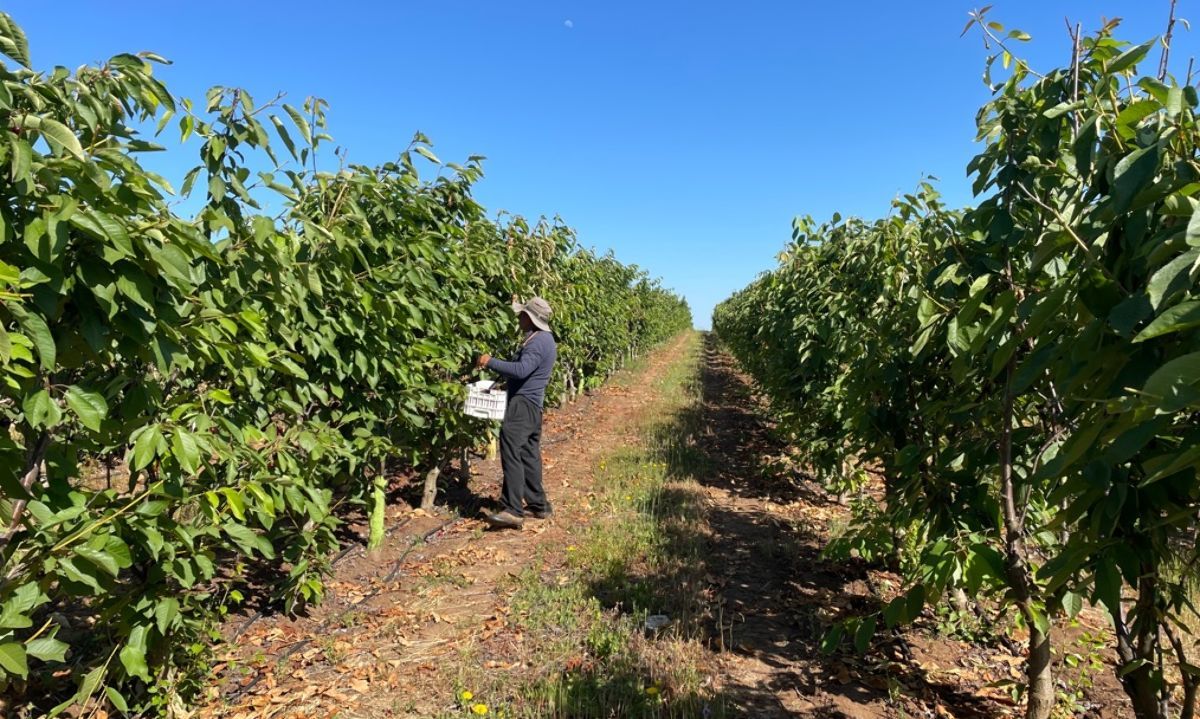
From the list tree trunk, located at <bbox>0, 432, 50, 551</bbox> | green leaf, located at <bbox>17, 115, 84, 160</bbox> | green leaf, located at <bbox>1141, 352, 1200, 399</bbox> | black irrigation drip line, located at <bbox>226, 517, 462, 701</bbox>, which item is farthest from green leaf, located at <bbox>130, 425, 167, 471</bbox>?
green leaf, located at <bbox>1141, 352, 1200, 399</bbox>

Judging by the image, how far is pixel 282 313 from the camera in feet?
8.82

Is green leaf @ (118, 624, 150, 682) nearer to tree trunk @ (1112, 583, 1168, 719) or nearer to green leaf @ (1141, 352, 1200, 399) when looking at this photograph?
green leaf @ (1141, 352, 1200, 399)

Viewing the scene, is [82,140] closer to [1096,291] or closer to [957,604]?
[1096,291]

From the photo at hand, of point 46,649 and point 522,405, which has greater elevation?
point 522,405

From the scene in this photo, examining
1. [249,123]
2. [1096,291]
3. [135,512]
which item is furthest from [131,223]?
[1096,291]

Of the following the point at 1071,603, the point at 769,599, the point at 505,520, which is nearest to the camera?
the point at 1071,603

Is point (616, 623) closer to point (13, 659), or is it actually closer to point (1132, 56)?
point (13, 659)

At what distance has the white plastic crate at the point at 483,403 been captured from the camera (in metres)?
4.98

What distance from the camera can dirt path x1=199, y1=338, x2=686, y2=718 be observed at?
2.98m

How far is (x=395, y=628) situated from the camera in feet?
12.0

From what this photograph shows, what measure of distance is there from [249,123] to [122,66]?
0.45 m

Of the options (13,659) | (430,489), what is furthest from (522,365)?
(13,659)

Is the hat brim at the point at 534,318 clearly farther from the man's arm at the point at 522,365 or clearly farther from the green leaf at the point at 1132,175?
the green leaf at the point at 1132,175

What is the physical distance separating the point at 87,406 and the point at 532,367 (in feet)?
12.5
